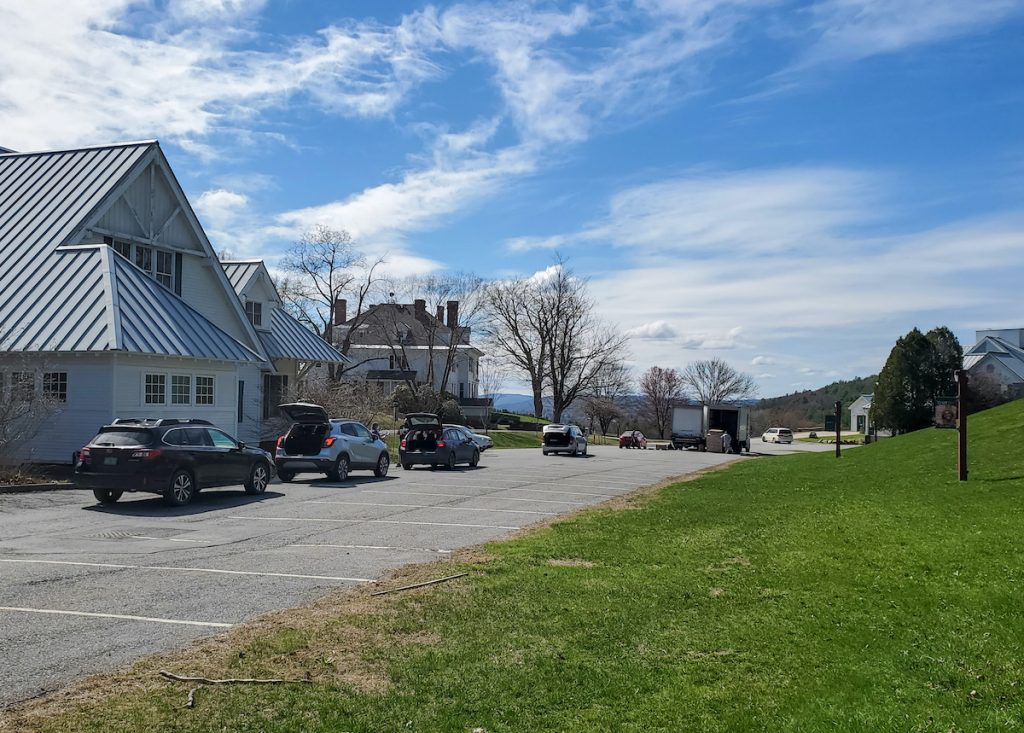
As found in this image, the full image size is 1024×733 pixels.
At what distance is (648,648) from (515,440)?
190 feet

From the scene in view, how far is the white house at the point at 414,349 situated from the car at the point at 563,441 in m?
30.5

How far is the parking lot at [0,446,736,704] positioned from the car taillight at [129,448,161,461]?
3.21ft

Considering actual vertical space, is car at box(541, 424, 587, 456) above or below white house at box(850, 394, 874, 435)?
below

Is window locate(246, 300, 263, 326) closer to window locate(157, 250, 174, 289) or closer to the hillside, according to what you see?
window locate(157, 250, 174, 289)

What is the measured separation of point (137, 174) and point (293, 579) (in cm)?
2329

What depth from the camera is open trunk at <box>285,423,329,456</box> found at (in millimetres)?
22984

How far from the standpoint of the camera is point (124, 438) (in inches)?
653

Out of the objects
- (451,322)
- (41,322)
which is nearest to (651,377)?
(451,322)

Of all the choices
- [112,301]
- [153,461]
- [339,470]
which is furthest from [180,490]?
[112,301]

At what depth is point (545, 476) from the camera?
2780cm

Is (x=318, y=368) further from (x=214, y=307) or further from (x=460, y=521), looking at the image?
(x=460, y=521)

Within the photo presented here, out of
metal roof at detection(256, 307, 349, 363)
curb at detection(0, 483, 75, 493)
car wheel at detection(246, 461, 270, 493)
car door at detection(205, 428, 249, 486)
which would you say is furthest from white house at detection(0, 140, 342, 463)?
car wheel at detection(246, 461, 270, 493)

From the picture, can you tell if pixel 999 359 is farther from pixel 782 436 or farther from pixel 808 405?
pixel 808 405

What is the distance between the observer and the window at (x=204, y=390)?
91.4ft
